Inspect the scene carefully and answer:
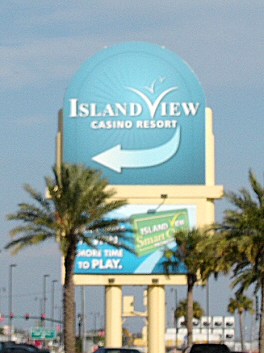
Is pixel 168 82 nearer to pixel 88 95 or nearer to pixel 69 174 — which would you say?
pixel 88 95

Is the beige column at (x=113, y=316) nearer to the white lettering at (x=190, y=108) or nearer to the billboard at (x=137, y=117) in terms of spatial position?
the billboard at (x=137, y=117)

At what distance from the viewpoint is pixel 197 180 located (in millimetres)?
71000

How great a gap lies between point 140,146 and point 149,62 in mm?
→ 6159

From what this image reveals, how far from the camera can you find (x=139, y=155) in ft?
232

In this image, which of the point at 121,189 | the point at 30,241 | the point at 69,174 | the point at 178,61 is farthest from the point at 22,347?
the point at 178,61

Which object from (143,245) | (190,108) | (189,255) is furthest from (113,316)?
(190,108)

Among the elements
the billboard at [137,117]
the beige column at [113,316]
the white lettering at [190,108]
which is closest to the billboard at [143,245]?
the beige column at [113,316]

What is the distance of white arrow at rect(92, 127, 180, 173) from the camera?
70.2m

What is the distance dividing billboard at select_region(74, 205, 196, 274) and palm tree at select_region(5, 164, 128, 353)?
23728 mm

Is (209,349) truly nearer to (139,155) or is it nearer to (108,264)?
(108,264)

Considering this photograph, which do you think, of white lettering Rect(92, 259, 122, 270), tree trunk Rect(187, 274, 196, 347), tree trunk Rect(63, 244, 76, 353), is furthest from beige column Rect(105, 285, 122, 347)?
tree trunk Rect(63, 244, 76, 353)

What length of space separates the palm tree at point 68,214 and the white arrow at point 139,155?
23.6 m

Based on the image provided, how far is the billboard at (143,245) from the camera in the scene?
70.7m

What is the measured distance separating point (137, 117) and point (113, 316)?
574 inches
